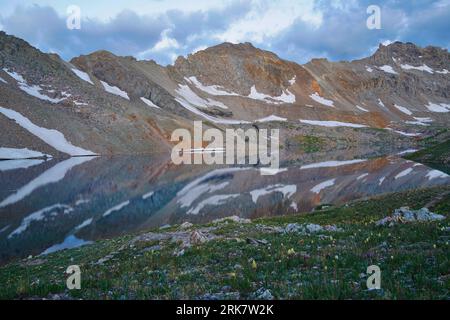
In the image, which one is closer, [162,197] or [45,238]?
[45,238]

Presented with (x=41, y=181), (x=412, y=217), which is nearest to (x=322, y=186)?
(x=412, y=217)

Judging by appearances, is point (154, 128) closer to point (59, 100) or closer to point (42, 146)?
point (59, 100)

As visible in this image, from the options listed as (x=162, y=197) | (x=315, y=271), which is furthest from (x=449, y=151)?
(x=315, y=271)

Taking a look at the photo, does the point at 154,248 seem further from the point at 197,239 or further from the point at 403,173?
the point at 403,173

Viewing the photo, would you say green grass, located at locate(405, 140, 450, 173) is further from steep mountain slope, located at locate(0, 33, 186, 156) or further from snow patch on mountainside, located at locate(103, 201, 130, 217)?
steep mountain slope, located at locate(0, 33, 186, 156)

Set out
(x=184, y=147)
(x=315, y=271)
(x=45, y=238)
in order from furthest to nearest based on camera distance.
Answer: (x=184, y=147) → (x=45, y=238) → (x=315, y=271)

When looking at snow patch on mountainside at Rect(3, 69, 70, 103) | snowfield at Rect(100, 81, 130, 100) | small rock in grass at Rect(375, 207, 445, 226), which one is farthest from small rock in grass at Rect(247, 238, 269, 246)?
snowfield at Rect(100, 81, 130, 100)
